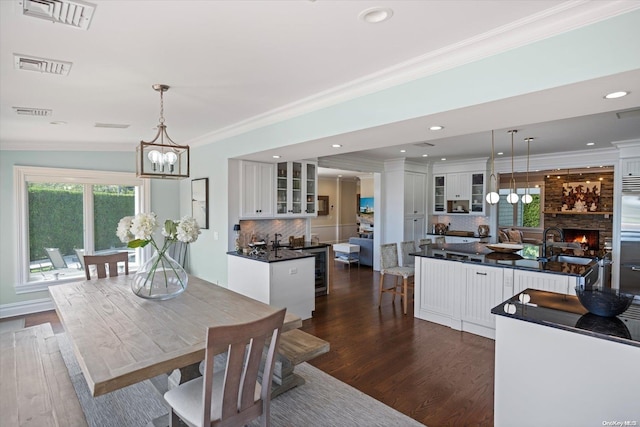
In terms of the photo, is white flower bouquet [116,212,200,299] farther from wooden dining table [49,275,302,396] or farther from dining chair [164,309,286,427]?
dining chair [164,309,286,427]

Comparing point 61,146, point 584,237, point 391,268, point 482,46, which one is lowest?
point 391,268

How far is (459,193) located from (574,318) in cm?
672

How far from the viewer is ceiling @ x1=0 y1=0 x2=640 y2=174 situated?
1827 millimetres

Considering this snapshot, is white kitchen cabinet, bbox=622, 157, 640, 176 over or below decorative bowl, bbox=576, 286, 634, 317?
over

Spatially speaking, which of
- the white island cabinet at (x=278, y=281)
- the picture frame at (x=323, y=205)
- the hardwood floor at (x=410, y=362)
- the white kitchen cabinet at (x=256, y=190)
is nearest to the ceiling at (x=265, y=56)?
the white kitchen cabinet at (x=256, y=190)

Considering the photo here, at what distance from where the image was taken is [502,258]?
13.6 ft

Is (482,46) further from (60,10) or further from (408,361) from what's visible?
(408,361)

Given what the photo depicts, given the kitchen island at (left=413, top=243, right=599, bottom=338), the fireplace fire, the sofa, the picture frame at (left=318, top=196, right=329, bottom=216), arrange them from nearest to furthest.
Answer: the kitchen island at (left=413, top=243, right=599, bottom=338) → the fireplace fire → the sofa → the picture frame at (left=318, top=196, right=329, bottom=216)

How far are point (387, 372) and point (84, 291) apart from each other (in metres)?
2.88

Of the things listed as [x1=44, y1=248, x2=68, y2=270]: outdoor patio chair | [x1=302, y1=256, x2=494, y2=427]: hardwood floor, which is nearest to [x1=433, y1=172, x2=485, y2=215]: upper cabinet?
[x1=302, y1=256, x2=494, y2=427]: hardwood floor

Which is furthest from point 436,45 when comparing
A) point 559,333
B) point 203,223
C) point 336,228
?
point 336,228

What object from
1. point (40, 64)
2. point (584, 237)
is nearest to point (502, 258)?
point (40, 64)

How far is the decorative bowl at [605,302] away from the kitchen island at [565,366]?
0.04 m

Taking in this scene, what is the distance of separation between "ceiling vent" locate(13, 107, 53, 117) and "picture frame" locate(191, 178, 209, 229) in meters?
2.24
